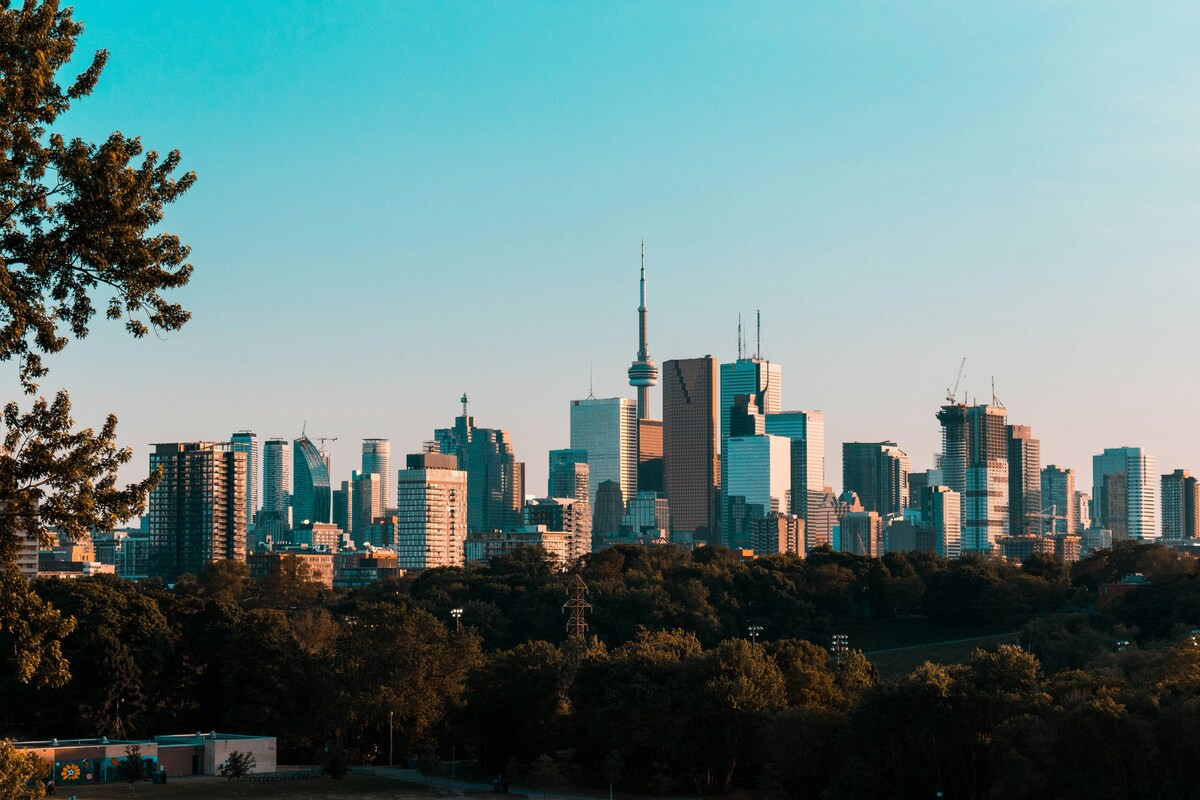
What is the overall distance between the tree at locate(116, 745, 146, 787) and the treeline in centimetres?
859

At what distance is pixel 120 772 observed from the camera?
2808 inches

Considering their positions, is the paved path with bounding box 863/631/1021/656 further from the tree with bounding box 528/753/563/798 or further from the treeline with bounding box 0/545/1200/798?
the tree with bounding box 528/753/563/798

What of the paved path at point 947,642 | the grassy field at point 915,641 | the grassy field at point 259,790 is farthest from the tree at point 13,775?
the paved path at point 947,642

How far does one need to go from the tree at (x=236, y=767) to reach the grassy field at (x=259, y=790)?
101 centimetres

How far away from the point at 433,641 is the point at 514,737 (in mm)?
8182

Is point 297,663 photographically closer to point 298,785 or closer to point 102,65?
point 298,785

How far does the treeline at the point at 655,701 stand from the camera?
6141 cm

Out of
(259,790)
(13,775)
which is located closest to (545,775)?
(259,790)

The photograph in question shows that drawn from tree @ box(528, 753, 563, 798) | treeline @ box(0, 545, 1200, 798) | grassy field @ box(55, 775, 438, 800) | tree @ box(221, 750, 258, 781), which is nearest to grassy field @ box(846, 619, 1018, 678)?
treeline @ box(0, 545, 1200, 798)

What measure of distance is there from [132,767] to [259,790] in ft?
20.1

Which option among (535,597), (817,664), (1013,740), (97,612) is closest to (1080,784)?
(1013,740)

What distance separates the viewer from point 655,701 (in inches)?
2891

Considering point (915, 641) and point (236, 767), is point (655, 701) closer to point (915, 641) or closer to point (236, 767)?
point (236, 767)

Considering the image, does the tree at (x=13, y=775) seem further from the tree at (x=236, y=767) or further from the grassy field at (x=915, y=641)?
the grassy field at (x=915, y=641)
